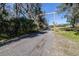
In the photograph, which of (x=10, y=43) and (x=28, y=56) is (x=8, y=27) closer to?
(x=10, y=43)

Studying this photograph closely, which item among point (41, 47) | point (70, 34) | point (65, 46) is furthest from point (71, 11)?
point (41, 47)

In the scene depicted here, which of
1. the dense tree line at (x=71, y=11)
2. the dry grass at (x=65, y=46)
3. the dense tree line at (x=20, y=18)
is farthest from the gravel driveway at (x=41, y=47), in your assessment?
the dense tree line at (x=71, y=11)

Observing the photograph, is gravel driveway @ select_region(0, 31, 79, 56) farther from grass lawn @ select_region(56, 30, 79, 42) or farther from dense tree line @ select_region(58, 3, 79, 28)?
dense tree line @ select_region(58, 3, 79, 28)

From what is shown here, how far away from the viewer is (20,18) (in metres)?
5.55

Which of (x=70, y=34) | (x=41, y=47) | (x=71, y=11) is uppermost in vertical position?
(x=71, y=11)

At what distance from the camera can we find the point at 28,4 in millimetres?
5402

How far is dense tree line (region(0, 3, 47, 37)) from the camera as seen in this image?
214 inches

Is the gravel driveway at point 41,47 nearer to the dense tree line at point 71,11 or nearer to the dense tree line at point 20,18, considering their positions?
the dense tree line at point 20,18

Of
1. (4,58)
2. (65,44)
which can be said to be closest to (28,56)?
(4,58)

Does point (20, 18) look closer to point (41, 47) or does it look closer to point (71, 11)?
point (41, 47)

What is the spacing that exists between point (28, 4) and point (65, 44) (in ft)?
3.70

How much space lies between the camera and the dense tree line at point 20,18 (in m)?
5.43

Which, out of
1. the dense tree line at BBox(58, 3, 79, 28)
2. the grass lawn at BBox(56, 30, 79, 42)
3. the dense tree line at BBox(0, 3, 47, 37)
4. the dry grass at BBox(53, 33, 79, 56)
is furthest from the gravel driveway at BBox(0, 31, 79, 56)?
the dense tree line at BBox(58, 3, 79, 28)

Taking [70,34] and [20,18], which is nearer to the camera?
[70,34]
